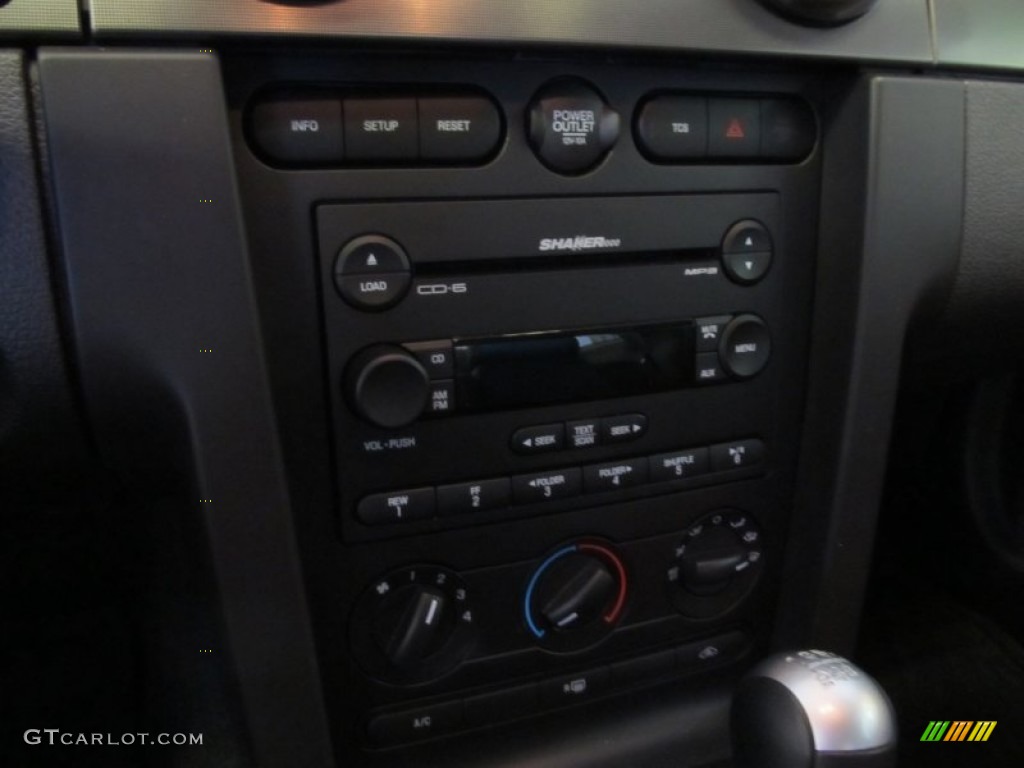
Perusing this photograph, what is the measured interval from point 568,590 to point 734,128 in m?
0.29

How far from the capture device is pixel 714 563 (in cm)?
58

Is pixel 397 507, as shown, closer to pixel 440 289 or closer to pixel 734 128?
pixel 440 289

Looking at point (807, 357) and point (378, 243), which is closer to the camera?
point (378, 243)

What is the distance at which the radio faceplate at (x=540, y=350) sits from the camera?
46cm

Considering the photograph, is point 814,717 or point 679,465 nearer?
point 814,717

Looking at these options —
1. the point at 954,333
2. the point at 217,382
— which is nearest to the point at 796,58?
the point at 954,333

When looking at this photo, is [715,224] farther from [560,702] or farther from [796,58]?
[560,702]

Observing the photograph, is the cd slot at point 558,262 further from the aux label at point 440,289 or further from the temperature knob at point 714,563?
the temperature knob at point 714,563

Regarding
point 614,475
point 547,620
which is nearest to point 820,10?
point 614,475

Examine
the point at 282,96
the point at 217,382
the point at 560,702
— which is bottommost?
the point at 560,702

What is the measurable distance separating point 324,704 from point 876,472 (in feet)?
1.25

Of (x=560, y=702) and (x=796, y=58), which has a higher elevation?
(x=796, y=58)

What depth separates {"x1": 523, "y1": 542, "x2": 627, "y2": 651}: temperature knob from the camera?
55 cm

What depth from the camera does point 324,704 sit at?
512 millimetres
